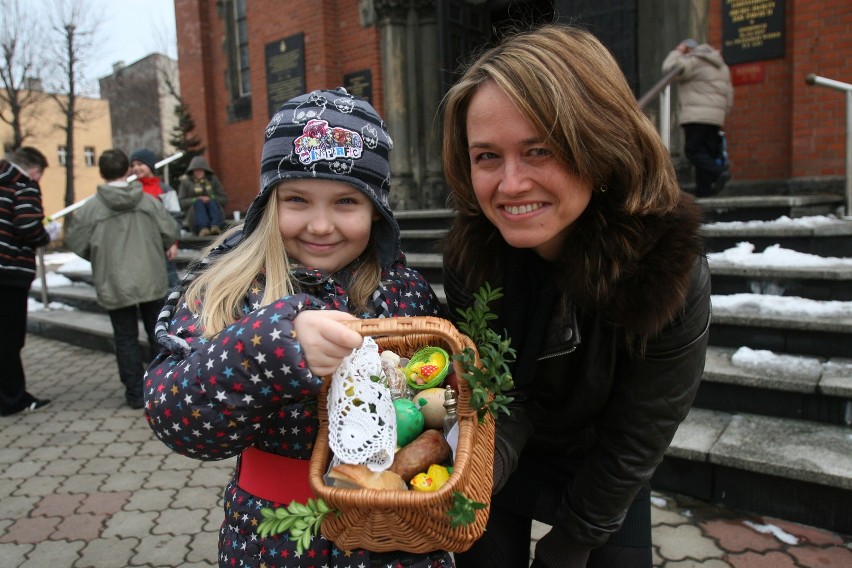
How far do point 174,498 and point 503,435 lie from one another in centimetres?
273

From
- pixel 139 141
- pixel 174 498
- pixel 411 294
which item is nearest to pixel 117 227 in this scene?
pixel 174 498

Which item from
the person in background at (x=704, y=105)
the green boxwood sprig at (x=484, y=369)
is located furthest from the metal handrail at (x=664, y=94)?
the green boxwood sprig at (x=484, y=369)

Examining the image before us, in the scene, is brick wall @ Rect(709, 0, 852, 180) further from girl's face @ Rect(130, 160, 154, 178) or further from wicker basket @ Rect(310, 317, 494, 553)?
girl's face @ Rect(130, 160, 154, 178)

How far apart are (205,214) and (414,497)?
30.7 ft

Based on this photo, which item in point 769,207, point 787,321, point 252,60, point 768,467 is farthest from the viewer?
point 252,60

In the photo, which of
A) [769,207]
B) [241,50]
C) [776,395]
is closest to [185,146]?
[241,50]

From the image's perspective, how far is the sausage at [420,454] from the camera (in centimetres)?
119

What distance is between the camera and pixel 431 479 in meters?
1.15

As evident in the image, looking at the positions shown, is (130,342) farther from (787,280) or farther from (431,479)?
(787,280)

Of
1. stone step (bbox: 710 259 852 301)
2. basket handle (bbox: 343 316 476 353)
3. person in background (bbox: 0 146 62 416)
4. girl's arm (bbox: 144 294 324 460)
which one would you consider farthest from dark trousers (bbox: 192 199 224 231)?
basket handle (bbox: 343 316 476 353)

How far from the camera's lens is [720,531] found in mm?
2879

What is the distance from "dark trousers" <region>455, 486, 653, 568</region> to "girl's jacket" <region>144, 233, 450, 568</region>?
38 cm

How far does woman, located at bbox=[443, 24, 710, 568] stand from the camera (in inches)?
51.4

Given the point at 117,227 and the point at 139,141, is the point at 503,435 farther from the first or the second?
the point at 139,141
